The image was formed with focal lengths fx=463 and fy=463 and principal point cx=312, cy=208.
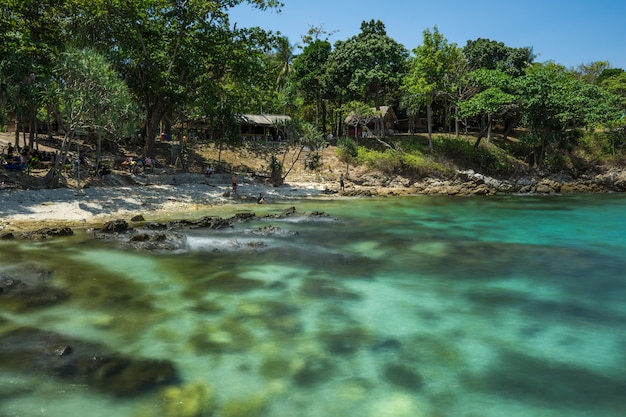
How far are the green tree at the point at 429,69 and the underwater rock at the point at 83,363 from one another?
4813cm

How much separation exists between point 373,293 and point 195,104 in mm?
29881

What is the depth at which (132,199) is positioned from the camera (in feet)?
103

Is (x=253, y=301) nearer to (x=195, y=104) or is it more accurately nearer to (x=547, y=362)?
(x=547, y=362)

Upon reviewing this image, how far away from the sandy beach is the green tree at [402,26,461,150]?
18.8 meters

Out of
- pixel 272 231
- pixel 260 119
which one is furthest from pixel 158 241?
pixel 260 119

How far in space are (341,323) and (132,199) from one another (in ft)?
75.5

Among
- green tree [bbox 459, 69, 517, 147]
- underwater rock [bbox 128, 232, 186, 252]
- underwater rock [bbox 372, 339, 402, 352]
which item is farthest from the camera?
green tree [bbox 459, 69, 517, 147]

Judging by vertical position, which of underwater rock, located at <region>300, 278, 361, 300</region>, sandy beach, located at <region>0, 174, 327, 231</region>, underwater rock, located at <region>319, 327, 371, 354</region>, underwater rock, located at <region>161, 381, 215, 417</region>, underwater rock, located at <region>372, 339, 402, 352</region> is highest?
sandy beach, located at <region>0, 174, 327, 231</region>

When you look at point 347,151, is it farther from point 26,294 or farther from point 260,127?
point 26,294

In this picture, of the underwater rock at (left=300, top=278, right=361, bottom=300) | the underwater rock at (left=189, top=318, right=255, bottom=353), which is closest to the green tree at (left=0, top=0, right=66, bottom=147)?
the underwater rock at (left=300, top=278, right=361, bottom=300)

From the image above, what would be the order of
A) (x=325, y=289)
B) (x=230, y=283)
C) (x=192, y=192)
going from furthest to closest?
(x=192, y=192) → (x=230, y=283) → (x=325, y=289)

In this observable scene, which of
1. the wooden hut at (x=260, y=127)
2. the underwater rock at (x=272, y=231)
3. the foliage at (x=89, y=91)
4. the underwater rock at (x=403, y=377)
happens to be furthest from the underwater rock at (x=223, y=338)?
the wooden hut at (x=260, y=127)

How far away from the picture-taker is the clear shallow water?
29.2 feet

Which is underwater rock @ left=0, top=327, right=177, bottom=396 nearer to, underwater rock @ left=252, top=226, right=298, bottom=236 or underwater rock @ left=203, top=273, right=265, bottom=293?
underwater rock @ left=203, top=273, right=265, bottom=293
